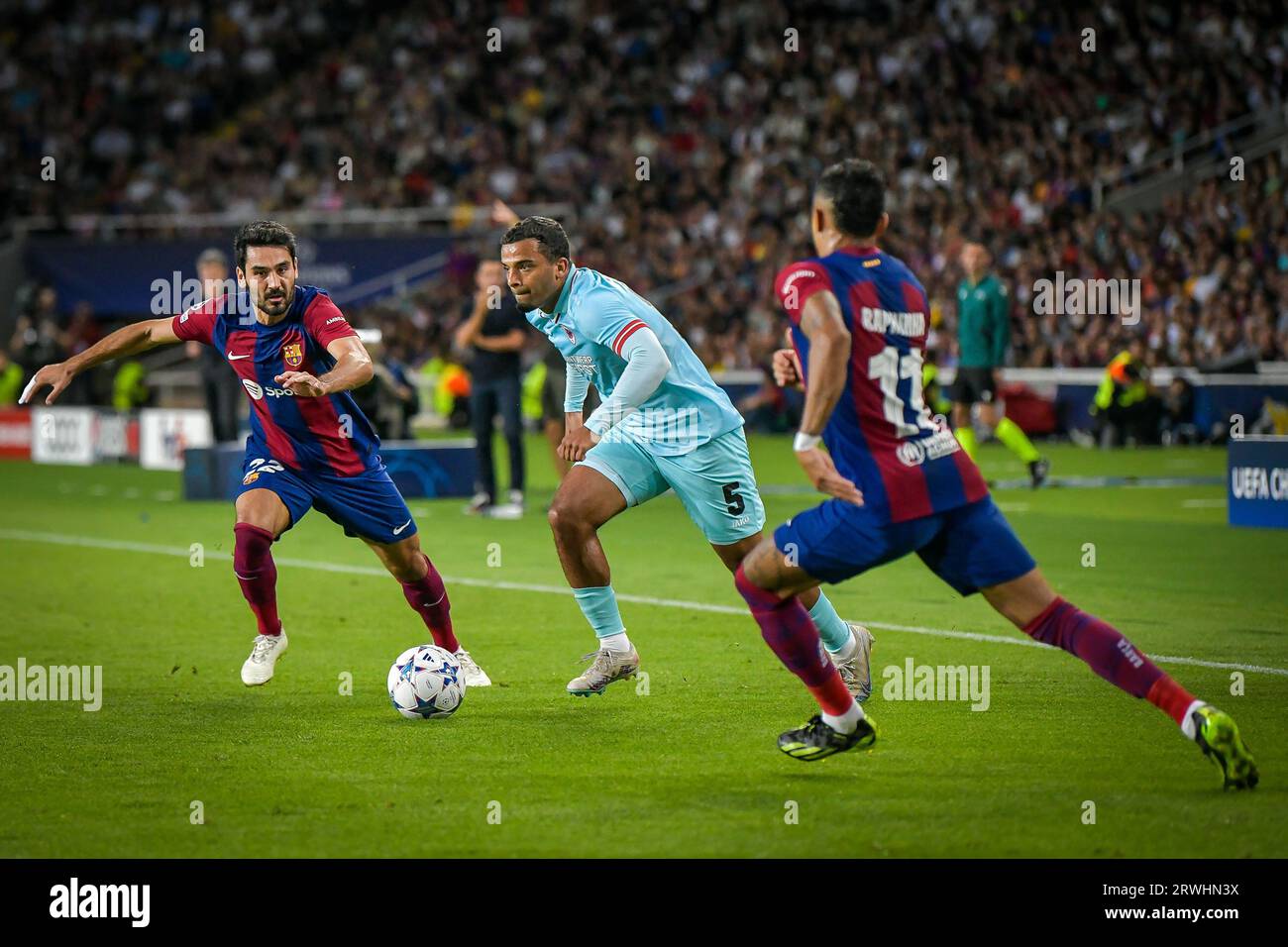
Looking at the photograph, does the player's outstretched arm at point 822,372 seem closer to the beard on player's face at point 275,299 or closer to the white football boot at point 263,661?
the beard on player's face at point 275,299

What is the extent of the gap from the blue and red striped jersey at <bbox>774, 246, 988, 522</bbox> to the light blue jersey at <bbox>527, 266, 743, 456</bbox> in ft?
5.61

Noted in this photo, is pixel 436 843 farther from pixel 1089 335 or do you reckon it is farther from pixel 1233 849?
pixel 1089 335

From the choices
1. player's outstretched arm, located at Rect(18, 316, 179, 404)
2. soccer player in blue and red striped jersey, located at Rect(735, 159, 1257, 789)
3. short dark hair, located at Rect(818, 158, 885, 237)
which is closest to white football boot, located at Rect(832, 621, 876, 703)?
soccer player in blue and red striped jersey, located at Rect(735, 159, 1257, 789)

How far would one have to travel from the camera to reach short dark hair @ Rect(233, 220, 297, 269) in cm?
771

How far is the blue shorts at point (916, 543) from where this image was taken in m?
5.88

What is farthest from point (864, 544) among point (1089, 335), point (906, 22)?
point (906, 22)

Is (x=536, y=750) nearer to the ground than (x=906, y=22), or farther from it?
nearer to the ground

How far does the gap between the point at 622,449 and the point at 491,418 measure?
27.3ft

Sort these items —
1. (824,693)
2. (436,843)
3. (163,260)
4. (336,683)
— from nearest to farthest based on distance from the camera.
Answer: (436,843) → (824,693) → (336,683) → (163,260)

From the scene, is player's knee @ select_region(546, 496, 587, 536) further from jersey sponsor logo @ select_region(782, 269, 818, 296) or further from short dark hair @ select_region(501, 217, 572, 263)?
jersey sponsor logo @ select_region(782, 269, 818, 296)

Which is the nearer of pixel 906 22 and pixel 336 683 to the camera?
pixel 336 683

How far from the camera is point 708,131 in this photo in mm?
32781

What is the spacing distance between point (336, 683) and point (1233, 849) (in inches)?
173
